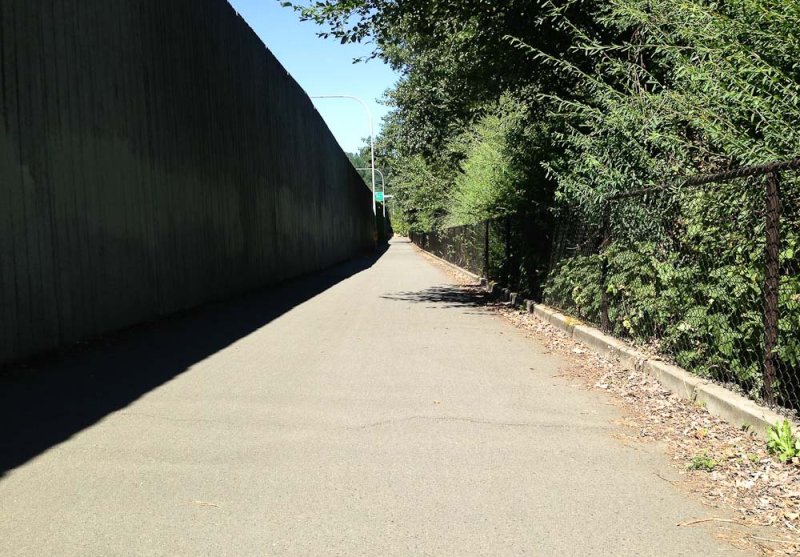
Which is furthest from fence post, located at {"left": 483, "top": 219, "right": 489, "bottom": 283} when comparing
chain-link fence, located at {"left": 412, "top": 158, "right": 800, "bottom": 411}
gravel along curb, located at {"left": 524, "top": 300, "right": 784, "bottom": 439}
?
gravel along curb, located at {"left": 524, "top": 300, "right": 784, "bottom": 439}

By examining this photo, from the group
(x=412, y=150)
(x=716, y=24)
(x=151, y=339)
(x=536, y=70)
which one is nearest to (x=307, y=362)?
(x=151, y=339)

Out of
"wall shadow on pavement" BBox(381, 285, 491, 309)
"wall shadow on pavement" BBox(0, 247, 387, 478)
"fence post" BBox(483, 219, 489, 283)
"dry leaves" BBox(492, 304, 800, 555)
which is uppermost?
"fence post" BBox(483, 219, 489, 283)

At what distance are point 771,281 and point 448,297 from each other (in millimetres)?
10654

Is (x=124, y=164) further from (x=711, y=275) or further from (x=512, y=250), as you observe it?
(x=512, y=250)

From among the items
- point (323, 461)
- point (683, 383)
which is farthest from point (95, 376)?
point (683, 383)

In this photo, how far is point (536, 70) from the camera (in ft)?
34.9

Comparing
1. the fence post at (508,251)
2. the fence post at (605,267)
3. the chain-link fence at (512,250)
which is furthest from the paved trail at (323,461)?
the fence post at (508,251)

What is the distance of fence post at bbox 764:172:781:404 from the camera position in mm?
4406

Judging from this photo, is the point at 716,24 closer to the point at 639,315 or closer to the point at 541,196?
the point at 639,315

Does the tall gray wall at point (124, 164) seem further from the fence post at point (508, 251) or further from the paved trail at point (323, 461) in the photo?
the fence post at point (508, 251)

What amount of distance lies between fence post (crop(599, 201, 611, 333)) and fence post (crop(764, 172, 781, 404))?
315 cm

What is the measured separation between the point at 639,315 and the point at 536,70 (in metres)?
5.49

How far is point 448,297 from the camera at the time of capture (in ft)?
49.2

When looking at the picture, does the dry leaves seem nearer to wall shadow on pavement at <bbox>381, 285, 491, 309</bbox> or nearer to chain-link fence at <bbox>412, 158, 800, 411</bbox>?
chain-link fence at <bbox>412, 158, 800, 411</bbox>
